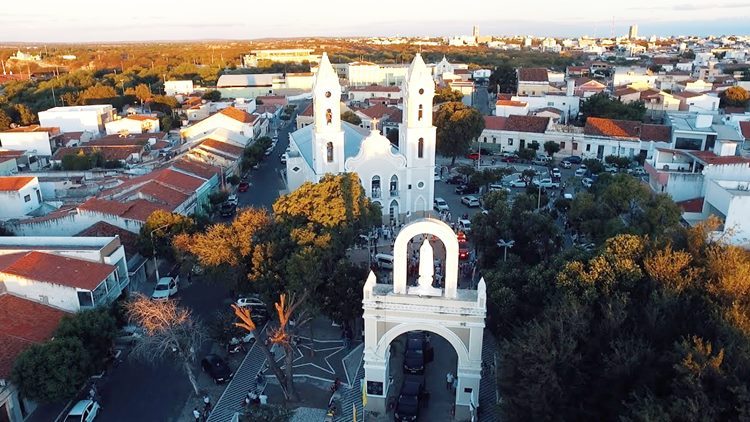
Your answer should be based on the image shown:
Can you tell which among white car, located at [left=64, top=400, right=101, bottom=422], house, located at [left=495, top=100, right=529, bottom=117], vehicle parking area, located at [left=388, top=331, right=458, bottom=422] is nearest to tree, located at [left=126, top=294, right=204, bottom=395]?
white car, located at [left=64, top=400, right=101, bottom=422]

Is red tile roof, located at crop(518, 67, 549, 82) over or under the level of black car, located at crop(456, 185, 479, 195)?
over

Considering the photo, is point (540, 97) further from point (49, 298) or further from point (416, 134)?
point (49, 298)

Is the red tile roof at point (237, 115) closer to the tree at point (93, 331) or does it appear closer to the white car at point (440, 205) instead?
the white car at point (440, 205)

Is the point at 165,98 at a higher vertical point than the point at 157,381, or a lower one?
higher

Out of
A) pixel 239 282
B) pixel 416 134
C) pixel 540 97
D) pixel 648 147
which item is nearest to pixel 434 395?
pixel 239 282

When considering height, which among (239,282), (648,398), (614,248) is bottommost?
(239,282)

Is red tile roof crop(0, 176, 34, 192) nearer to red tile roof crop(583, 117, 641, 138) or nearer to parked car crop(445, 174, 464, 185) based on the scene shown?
parked car crop(445, 174, 464, 185)

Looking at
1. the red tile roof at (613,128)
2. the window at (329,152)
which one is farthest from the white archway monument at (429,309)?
the red tile roof at (613,128)
